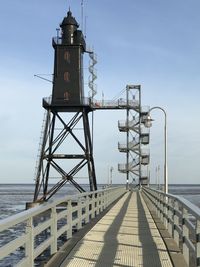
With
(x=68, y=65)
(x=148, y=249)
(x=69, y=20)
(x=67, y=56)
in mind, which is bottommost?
(x=148, y=249)

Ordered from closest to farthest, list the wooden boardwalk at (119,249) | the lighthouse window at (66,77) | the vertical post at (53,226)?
the wooden boardwalk at (119,249)
the vertical post at (53,226)
the lighthouse window at (66,77)

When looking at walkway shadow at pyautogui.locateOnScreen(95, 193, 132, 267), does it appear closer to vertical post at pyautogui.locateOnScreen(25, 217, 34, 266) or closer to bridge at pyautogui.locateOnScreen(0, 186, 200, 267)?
bridge at pyautogui.locateOnScreen(0, 186, 200, 267)

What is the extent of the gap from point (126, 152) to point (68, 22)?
94.7 ft

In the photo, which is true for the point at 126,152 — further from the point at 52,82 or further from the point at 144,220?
the point at 144,220

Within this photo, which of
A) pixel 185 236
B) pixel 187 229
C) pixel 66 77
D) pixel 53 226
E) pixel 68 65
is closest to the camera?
pixel 185 236

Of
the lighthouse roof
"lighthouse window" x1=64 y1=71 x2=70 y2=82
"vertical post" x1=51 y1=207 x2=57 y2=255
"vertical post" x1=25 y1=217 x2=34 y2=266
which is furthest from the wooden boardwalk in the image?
the lighthouse roof

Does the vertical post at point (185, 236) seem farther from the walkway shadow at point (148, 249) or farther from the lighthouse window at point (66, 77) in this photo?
the lighthouse window at point (66, 77)

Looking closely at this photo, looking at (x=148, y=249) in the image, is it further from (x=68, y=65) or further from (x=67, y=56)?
(x=67, y=56)

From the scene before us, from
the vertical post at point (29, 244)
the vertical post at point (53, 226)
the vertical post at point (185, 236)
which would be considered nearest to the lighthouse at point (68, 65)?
the vertical post at point (53, 226)

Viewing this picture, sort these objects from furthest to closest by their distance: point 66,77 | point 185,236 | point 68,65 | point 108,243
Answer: point 68,65, point 66,77, point 108,243, point 185,236

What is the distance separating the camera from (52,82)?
50.2 meters

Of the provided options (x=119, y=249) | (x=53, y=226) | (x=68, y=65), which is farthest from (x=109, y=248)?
(x=68, y=65)

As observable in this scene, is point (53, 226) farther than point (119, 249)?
No

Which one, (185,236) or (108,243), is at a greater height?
(185,236)
